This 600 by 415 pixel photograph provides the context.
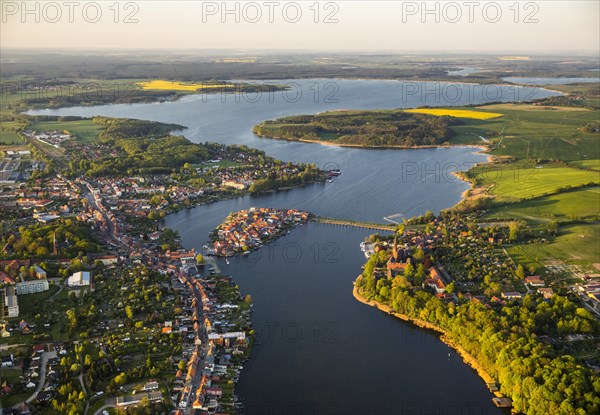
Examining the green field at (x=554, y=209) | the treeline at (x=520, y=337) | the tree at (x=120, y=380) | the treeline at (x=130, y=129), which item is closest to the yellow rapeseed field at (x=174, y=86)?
the treeline at (x=130, y=129)

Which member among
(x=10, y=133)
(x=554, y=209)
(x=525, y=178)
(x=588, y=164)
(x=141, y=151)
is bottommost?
(x=554, y=209)

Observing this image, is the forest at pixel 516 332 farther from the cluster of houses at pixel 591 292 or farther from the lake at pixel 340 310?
the cluster of houses at pixel 591 292

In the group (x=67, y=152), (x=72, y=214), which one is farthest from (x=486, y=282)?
(x=67, y=152)

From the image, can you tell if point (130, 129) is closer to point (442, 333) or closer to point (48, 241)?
point (48, 241)

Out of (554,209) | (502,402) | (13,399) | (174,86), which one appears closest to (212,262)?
(13,399)

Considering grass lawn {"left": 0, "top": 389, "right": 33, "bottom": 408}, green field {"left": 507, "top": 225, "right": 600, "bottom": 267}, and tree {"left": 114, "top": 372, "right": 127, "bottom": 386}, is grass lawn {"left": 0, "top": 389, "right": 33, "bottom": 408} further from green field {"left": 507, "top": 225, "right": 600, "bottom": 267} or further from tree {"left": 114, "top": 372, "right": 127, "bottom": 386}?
green field {"left": 507, "top": 225, "right": 600, "bottom": 267}

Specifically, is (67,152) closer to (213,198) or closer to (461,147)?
(213,198)
